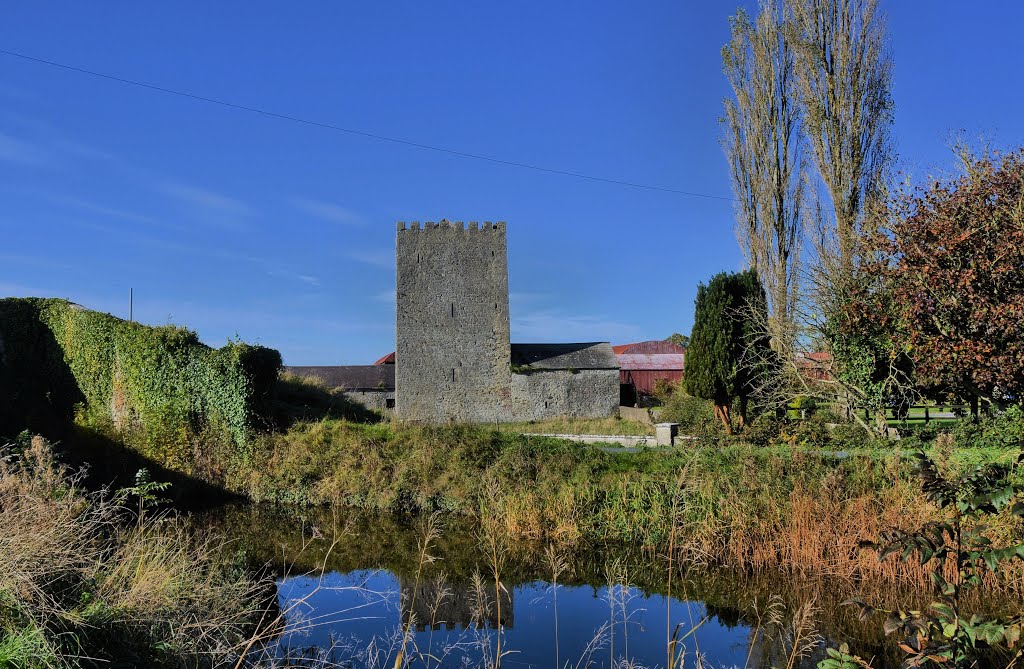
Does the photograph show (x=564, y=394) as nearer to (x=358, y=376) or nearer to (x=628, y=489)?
(x=358, y=376)

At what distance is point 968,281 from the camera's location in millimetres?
13141

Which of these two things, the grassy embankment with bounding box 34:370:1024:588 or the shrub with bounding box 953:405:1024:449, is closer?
the grassy embankment with bounding box 34:370:1024:588

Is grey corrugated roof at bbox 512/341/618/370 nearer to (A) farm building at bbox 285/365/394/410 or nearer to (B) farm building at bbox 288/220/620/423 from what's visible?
(B) farm building at bbox 288/220/620/423

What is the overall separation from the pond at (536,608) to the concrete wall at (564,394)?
18.8 metres

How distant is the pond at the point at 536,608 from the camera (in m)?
7.28

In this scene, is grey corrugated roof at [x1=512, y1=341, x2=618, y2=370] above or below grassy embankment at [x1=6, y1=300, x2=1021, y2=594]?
above

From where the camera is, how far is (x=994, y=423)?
1427 centimetres

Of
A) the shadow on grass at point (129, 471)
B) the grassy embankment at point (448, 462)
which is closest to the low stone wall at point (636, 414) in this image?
the grassy embankment at point (448, 462)

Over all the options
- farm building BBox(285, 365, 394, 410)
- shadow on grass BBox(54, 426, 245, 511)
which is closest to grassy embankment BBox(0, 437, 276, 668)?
shadow on grass BBox(54, 426, 245, 511)

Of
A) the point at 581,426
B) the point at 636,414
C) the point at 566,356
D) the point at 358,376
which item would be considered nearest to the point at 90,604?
the point at 581,426

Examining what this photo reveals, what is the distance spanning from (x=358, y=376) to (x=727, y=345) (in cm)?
2064

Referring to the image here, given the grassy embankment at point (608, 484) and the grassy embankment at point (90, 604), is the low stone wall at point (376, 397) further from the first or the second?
the grassy embankment at point (90, 604)

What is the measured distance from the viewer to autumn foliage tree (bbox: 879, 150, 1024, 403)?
42.6ft

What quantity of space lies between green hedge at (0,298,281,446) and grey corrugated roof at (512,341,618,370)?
14.5 meters
